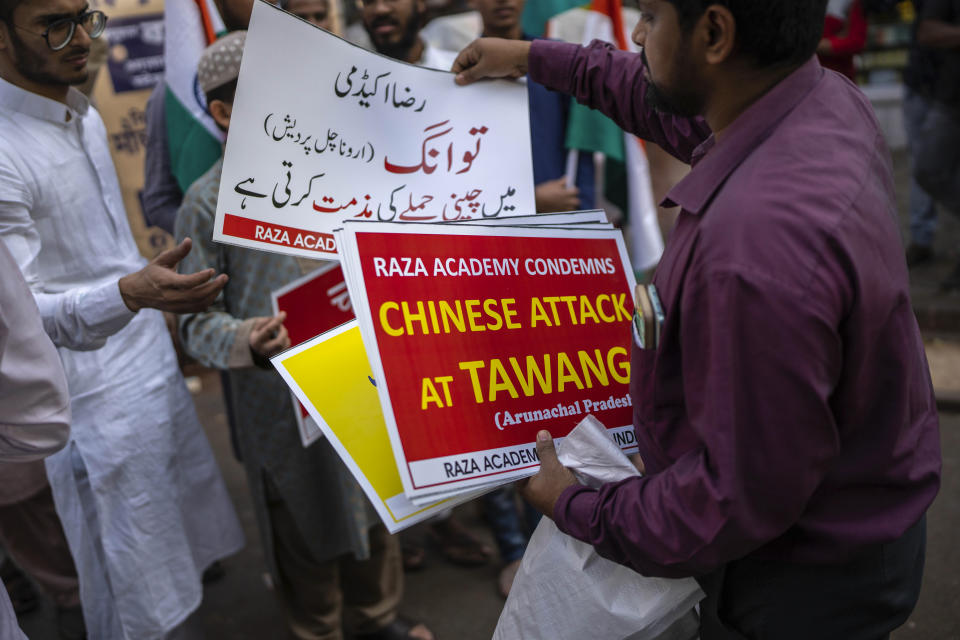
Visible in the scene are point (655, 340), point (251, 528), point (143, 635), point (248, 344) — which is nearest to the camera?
point (655, 340)

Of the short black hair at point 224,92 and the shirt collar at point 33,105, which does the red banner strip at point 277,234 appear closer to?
the short black hair at point 224,92

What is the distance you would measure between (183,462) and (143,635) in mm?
491

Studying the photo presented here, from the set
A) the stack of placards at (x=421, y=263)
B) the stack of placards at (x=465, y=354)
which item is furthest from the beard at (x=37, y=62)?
the stack of placards at (x=465, y=354)

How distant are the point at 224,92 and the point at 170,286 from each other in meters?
0.68

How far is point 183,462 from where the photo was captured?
2.56 metres

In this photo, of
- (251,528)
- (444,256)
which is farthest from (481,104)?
(251,528)

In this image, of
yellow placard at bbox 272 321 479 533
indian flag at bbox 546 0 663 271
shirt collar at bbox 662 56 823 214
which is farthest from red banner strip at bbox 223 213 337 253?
indian flag at bbox 546 0 663 271

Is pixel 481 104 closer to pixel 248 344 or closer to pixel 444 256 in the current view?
pixel 444 256

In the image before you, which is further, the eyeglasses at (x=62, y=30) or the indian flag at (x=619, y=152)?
the indian flag at (x=619, y=152)

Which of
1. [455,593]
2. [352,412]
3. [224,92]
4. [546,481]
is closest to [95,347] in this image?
[224,92]

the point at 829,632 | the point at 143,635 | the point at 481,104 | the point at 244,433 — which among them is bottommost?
the point at 143,635

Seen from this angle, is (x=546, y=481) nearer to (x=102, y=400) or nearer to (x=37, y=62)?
(x=102, y=400)

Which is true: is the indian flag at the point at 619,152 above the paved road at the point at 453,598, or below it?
above

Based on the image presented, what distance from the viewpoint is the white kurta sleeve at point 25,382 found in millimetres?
1441
